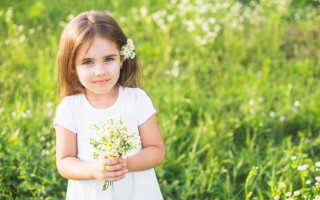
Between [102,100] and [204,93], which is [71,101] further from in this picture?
[204,93]

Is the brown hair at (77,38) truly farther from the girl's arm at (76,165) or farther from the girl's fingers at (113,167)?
the girl's fingers at (113,167)

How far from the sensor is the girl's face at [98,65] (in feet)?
5.41

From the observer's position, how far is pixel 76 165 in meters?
1.66

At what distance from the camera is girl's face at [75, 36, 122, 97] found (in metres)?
1.65

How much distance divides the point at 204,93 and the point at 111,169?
194cm

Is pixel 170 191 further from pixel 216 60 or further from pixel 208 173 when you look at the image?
pixel 216 60

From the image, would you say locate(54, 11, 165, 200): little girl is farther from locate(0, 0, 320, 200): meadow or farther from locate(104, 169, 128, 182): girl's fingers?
Result: locate(0, 0, 320, 200): meadow

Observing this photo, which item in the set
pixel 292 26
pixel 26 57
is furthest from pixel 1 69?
pixel 292 26

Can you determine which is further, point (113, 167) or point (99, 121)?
point (99, 121)

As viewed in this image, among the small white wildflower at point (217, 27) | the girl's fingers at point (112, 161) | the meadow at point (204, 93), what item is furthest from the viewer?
the small white wildflower at point (217, 27)

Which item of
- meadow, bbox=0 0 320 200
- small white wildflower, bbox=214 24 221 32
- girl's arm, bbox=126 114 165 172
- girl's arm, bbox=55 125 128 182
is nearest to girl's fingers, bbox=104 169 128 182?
girl's arm, bbox=55 125 128 182

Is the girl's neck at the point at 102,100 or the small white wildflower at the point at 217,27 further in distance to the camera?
the small white wildflower at the point at 217,27

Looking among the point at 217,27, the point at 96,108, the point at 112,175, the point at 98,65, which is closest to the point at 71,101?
the point at 96,108

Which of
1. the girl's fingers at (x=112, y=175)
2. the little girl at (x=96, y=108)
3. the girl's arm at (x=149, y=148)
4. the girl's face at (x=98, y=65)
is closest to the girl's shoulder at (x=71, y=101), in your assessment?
the little girl at (x=96, y=108)
